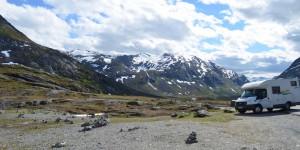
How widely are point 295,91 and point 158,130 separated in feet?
97.5

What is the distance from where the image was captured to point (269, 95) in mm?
→ 48844

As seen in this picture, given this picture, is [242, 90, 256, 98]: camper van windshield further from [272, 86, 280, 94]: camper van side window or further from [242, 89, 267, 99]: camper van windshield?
[272, 86, 280, 94]: camper van side window

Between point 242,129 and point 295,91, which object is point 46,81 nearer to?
point 295,91

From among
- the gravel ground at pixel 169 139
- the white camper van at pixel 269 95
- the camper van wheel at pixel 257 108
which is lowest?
the gravel ground at pixel 169 139

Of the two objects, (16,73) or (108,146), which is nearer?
(108,146)

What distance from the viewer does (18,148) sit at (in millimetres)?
25406

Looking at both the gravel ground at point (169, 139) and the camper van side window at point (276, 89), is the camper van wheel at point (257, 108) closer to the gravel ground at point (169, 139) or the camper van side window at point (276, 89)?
the camper van side window at point (276, 89)

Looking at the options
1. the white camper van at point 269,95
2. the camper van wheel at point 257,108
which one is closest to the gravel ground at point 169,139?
the camper van wheel at point 257,108

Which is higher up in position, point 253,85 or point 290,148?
point 253,85

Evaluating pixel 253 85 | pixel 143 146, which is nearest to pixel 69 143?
pixel 143 146

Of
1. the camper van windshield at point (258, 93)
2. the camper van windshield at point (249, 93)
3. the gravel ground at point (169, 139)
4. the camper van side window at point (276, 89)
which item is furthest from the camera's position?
the camper van windshield at point (249, 93)

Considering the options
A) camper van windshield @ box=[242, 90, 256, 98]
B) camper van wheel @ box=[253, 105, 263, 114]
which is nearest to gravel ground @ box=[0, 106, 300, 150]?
camper van wheel @ box=[253, 105, 263, 114]

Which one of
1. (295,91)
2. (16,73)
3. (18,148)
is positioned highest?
(16,73)

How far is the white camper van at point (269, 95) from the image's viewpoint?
4866 centimetres
